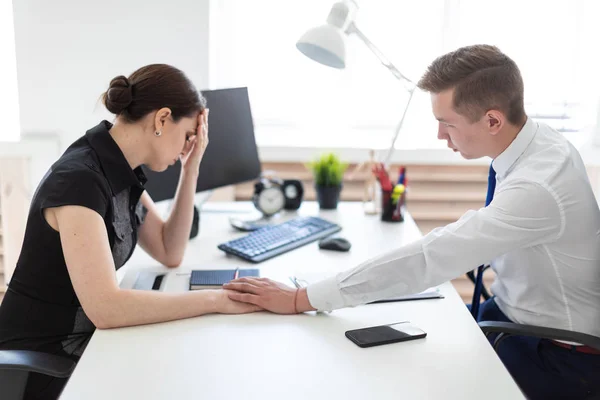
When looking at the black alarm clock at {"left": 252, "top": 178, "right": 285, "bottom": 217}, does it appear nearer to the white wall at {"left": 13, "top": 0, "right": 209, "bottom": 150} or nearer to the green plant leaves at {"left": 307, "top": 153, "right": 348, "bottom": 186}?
the green plant leaves at {"left": 307, "top": 153, "right": 348, "bottom": 186}

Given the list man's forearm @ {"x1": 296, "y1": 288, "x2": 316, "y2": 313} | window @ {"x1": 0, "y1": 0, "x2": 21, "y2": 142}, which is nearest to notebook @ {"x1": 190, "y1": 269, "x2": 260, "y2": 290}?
man's forearm @ {"x1": 296, "y1": 288, "x2": 316, "y2": 313}

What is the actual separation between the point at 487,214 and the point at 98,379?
0.84 meters

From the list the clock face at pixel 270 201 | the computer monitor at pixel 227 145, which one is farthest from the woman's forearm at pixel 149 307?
the clock face at pixel 270 201

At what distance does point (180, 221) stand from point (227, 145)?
1.43ft

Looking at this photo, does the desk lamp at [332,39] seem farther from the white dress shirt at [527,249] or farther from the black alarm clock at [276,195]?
the white dress shirt at [527,249]

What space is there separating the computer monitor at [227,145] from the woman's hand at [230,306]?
66 cm

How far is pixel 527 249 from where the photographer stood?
4.96ft

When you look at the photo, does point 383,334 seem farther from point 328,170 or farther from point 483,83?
point 328,170

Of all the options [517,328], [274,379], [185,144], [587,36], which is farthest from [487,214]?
[587,36]

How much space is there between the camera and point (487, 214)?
4.59ft

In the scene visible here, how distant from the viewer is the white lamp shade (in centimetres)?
215

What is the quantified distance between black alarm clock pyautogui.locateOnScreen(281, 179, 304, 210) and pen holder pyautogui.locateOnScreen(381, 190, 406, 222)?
31cm

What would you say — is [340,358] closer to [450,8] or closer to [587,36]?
[450,8]

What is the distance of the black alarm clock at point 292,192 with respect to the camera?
2.37m
